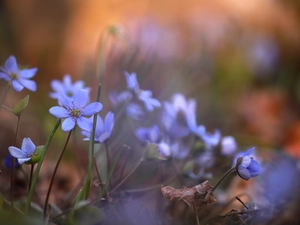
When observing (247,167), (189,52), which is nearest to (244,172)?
(247,167)

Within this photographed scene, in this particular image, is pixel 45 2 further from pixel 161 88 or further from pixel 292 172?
pixel 292 172

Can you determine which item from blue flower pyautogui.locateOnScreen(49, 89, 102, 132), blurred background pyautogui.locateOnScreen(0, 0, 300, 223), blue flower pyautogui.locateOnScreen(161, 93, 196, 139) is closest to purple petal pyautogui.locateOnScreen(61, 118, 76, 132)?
blue flower pyautogui.locateOnScreen(49, 89, 102, 132)

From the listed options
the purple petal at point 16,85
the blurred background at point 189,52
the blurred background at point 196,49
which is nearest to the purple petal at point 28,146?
the purple petal at point 16,85

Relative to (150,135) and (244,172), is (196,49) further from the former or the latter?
(244,172)

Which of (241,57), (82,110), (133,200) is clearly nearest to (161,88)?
(241,57)

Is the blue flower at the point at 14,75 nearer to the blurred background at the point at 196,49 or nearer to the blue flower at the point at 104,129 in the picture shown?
the blue flower at the point at 104,129
